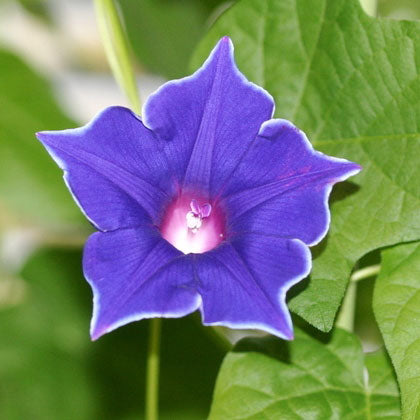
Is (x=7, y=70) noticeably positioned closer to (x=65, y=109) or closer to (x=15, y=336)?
(x=65, y=109)

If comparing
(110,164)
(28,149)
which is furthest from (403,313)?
(28,149)

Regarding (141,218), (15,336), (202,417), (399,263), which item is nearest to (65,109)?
(15,336)

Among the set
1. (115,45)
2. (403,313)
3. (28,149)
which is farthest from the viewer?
(28,149)

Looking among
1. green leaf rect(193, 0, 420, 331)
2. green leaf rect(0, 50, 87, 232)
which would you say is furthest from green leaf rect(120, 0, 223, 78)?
green leaf rect(193, 0, 420, 331)

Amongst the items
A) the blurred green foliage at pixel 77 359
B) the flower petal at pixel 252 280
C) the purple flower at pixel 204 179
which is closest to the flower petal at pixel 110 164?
the purple flower at pixel 204 179

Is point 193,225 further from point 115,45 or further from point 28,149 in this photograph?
point 28,149

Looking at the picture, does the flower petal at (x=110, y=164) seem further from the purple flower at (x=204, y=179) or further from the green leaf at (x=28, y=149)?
the green leaf at (x=28, y=149)
